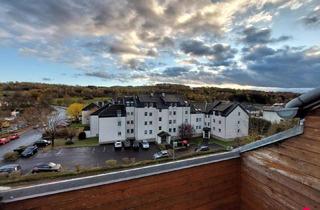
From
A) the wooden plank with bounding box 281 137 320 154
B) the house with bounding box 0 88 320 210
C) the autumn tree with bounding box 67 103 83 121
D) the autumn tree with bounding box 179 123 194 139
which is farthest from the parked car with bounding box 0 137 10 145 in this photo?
the wooden plank with bounding box 281 137 320 154

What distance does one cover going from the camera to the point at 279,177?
103 inches

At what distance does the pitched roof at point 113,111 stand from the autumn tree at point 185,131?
8.17 m

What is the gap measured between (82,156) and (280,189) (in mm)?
18517

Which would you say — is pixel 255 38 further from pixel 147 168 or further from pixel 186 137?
pixel 147 168

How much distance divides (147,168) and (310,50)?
695 cm

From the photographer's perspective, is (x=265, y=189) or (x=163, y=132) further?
(x=163, y=132)

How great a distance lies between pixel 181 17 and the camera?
566 inches

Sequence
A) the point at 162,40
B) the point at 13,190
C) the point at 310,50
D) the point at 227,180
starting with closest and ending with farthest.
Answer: the point at 13,190
the point at 227,180
the point at 310,50
the point at 162,40

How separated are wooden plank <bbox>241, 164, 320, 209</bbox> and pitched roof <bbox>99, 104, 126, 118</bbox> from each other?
2172 centimetres

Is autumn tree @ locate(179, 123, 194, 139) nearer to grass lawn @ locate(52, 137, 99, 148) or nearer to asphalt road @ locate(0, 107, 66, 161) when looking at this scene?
grass lawn @ locate(52, 137, 99, 148)

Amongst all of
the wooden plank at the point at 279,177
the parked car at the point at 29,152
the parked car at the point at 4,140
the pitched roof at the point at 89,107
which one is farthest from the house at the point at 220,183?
the pitched roof at the point at 89,107

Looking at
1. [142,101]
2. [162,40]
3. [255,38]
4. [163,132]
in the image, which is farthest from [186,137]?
[255,38]

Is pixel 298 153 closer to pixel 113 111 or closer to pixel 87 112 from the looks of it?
pixel 113 111

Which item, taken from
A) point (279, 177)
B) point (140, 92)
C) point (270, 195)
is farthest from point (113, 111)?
point (279, 177)
